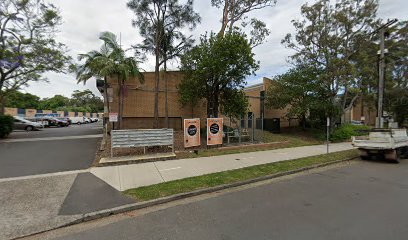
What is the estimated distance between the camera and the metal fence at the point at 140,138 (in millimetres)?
8047

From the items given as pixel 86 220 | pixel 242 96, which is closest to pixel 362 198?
pixel 86 220

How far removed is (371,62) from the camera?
17438 mm

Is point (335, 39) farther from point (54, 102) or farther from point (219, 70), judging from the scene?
point (54, 102)

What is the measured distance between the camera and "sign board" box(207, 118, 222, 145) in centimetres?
1045

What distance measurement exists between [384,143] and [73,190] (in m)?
12.1

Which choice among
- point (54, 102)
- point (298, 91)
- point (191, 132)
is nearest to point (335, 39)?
point (298, 91)

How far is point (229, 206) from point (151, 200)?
180 cm

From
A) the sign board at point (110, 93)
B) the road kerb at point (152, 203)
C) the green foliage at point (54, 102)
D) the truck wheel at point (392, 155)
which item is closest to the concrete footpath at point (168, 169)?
the road kerb at point (152, 203)

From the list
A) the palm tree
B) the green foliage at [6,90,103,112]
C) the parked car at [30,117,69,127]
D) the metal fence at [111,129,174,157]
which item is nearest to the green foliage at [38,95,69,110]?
the green foliage at [6,90,103,112]

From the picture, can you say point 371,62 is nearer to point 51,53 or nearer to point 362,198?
point 362,198

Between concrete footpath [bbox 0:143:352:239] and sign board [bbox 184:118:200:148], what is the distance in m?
1.95

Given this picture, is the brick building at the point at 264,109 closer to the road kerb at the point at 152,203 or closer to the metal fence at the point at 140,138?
the metal fence at the point at 140,138

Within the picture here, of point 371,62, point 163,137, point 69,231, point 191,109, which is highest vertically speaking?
point 371,62

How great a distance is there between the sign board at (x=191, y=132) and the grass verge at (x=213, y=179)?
386 cm
